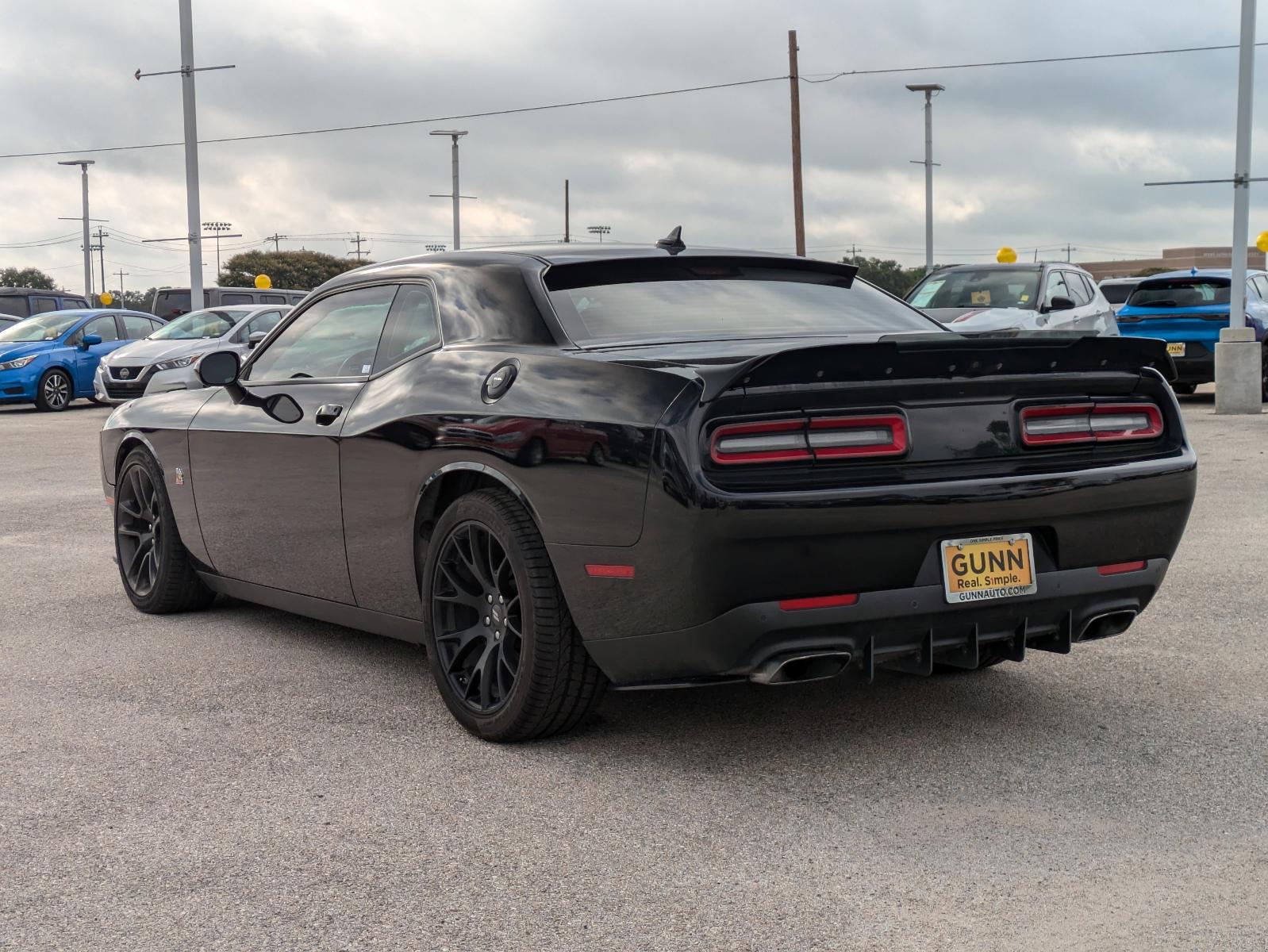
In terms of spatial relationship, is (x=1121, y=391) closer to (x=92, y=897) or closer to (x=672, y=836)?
(x=672, y=836)

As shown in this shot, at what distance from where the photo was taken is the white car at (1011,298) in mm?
15516

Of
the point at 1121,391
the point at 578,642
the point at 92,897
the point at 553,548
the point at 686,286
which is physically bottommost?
the point at 92,897

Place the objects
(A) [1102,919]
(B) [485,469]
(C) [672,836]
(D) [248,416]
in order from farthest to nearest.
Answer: (D) [248,416]
(B) [485,469]
(C) [672,836]
(A) [1102,919]

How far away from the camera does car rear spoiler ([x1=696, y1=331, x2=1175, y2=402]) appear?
368 cm

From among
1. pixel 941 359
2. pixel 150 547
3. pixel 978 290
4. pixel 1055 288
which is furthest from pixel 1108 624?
pixel 1055 288

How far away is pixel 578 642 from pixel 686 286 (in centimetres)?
133

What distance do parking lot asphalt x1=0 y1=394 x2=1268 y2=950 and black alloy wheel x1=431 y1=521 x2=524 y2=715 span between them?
19 cm

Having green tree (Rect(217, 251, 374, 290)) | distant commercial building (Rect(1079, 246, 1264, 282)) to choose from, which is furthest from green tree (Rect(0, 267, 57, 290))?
distant commercial building (Rect(1079, 246, 1264, 282))

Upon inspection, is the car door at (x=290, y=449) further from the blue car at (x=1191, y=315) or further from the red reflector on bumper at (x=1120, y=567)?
the blue car at (x=1191, y=315)

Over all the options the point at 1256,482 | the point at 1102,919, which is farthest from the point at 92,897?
the point at 1256,482

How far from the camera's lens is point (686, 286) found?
15.7 feet

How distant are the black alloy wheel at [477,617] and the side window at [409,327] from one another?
757 mm

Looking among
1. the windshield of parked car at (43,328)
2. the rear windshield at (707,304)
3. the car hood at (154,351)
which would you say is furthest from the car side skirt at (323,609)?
the windshield of parked car at (43,328)

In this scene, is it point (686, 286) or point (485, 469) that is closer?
point (485, 469)
